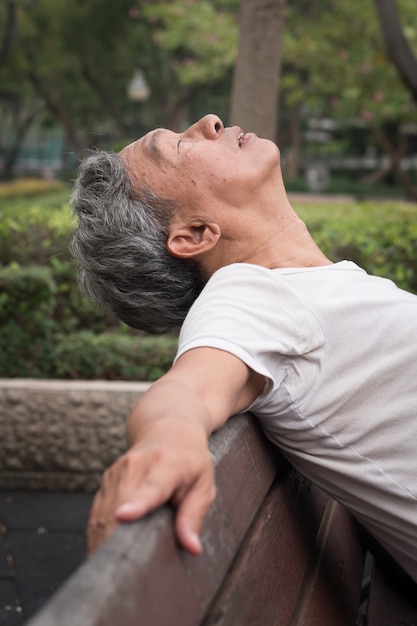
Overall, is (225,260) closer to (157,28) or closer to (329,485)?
(329,485)

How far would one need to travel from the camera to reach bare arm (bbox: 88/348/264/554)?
3.59 ft

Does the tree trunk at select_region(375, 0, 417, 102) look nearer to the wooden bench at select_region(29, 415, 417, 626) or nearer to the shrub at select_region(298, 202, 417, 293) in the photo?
the shrub at select_region(298, 202, 417, 293)

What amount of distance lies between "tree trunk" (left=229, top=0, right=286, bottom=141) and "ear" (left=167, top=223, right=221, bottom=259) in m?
5.03

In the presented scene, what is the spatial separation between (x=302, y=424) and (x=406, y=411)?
192 mm

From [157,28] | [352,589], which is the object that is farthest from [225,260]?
[157,28]

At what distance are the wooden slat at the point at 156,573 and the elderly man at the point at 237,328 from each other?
0.03 metres

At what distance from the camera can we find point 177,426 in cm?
124

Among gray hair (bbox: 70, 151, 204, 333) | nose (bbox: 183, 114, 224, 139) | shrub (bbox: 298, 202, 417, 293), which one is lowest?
shrub (bbox: 298, 202, 417, 293)

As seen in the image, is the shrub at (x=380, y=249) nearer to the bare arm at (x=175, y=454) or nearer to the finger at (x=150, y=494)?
the bare arm at (x=175, y=454)

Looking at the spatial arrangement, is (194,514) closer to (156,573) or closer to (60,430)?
(156,573)

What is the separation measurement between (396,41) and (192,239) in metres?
8.04

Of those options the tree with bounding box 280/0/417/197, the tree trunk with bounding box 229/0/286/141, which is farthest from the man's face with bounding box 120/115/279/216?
the tree with bounding box 280/0/417/197

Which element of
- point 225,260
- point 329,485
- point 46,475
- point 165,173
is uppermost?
point 165,173

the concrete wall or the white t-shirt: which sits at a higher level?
the white t-shirt
